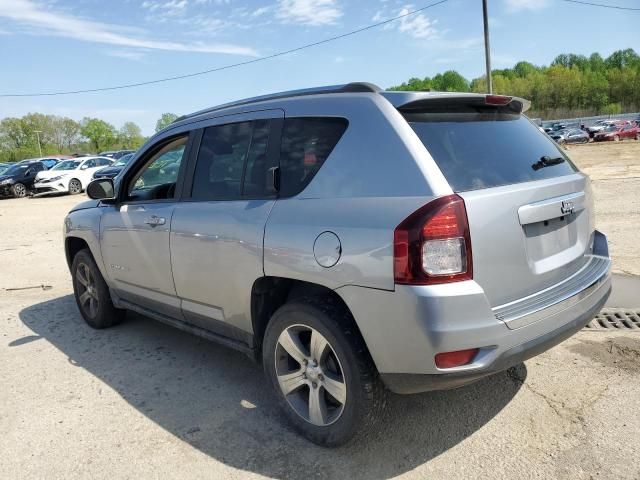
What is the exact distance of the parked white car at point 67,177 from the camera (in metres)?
22.3

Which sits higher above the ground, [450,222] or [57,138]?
[57,138]

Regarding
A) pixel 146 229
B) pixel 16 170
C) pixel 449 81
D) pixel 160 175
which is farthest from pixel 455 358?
pixel 449 81

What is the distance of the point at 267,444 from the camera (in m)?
2.88

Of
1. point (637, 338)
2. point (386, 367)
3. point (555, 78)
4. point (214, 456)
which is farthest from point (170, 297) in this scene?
point (555, 78)

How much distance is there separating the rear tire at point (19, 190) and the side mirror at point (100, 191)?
22609 mm

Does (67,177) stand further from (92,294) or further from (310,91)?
(310,91)

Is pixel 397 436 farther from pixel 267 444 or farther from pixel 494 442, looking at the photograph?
pixel 267 444

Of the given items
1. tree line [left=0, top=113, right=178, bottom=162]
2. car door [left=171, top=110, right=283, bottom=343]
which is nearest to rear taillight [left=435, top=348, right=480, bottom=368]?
car door [left=171, top=110, right=283, bottom=343]

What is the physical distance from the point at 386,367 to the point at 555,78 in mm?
137102

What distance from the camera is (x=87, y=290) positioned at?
16.6 feet

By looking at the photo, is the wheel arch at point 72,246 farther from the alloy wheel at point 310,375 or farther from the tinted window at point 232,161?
the alloy wheel at point 310,375

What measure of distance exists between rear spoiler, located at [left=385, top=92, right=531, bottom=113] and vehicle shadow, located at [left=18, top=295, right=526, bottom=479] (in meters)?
1.76

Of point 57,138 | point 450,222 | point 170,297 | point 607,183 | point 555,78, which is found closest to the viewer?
point 450,222

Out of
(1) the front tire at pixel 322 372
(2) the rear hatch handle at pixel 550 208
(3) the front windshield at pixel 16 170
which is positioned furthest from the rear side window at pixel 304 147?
(3) the front windshield at pixel 16 170
